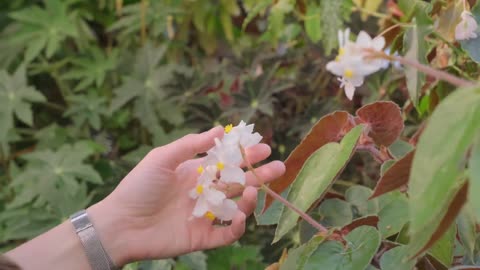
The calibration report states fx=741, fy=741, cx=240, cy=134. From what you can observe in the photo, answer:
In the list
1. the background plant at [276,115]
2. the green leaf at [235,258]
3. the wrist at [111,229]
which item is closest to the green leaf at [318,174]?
the background plant at [276,115]

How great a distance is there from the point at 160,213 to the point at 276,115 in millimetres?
689

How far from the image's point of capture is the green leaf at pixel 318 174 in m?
0.72

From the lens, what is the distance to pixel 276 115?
1.68 meters

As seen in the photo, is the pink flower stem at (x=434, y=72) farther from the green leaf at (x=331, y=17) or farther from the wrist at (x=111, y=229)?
the green leaf at (x=331, y=17)

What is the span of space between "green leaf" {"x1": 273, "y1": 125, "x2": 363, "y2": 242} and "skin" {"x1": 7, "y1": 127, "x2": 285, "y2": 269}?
0.56ft

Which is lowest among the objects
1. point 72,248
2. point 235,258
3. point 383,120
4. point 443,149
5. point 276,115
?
point 235,258

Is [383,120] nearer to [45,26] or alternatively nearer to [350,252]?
[350,252]

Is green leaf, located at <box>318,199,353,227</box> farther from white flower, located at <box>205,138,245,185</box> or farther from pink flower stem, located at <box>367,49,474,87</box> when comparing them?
pink flower stem, located at <box>367,49,474,87</box>

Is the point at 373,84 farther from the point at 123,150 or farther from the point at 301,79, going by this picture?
the point at 123,150

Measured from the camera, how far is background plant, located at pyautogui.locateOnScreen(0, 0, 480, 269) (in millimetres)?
694

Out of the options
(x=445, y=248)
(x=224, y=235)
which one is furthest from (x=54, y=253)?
(x=445, y=248)

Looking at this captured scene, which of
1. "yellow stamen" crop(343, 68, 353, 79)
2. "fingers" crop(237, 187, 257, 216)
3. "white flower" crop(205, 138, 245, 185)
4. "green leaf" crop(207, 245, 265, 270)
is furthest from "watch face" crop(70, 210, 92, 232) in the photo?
"yellow stamen" crop(343, 68, 353, 79)

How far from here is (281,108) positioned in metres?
1.71

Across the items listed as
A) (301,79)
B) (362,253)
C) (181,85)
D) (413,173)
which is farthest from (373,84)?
(413,173)
